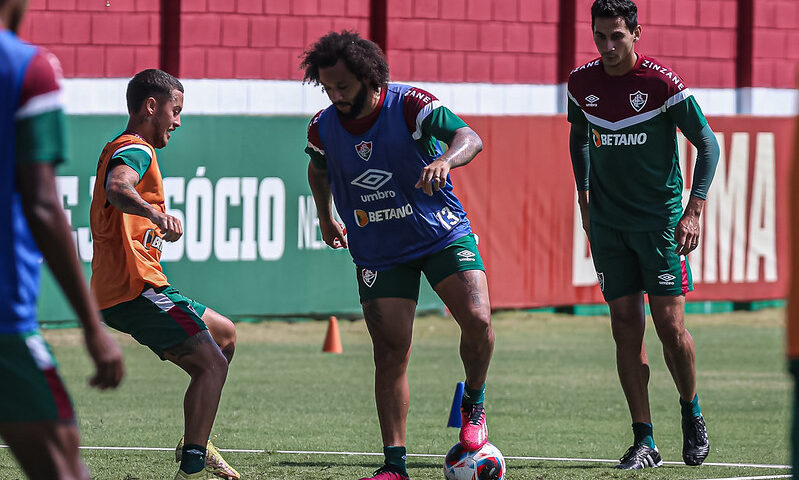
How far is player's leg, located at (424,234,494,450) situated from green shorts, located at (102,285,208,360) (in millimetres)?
1275

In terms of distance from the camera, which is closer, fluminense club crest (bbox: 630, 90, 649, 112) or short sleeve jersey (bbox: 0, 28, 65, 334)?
short sleeve jersey (bbox: 0, 28, 65, 334)

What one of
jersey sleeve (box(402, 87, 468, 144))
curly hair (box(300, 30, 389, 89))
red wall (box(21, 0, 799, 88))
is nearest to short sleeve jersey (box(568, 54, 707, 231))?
jersey sleeve (box(402, 87, 468, 144))

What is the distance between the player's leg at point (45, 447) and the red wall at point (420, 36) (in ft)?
53.5

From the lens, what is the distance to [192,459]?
6359 mm

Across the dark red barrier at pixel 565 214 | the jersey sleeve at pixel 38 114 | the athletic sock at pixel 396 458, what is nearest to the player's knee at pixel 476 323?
the athletic sock at pixel 396 458

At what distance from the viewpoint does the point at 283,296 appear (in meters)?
17.0

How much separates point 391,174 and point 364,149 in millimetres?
187

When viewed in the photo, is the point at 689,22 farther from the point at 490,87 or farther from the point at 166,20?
the point at 166,20

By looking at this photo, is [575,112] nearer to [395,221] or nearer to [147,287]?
[395,221]

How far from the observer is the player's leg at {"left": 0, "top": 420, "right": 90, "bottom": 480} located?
371 cm

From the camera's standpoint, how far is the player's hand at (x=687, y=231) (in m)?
7.58

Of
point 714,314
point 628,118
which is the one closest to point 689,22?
point 714,314

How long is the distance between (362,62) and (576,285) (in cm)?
1262

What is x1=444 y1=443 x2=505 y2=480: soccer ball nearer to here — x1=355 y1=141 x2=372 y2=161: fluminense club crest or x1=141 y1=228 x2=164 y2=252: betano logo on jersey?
x1=355 y1=141 x2=372 y2=161: fluminense club crest
